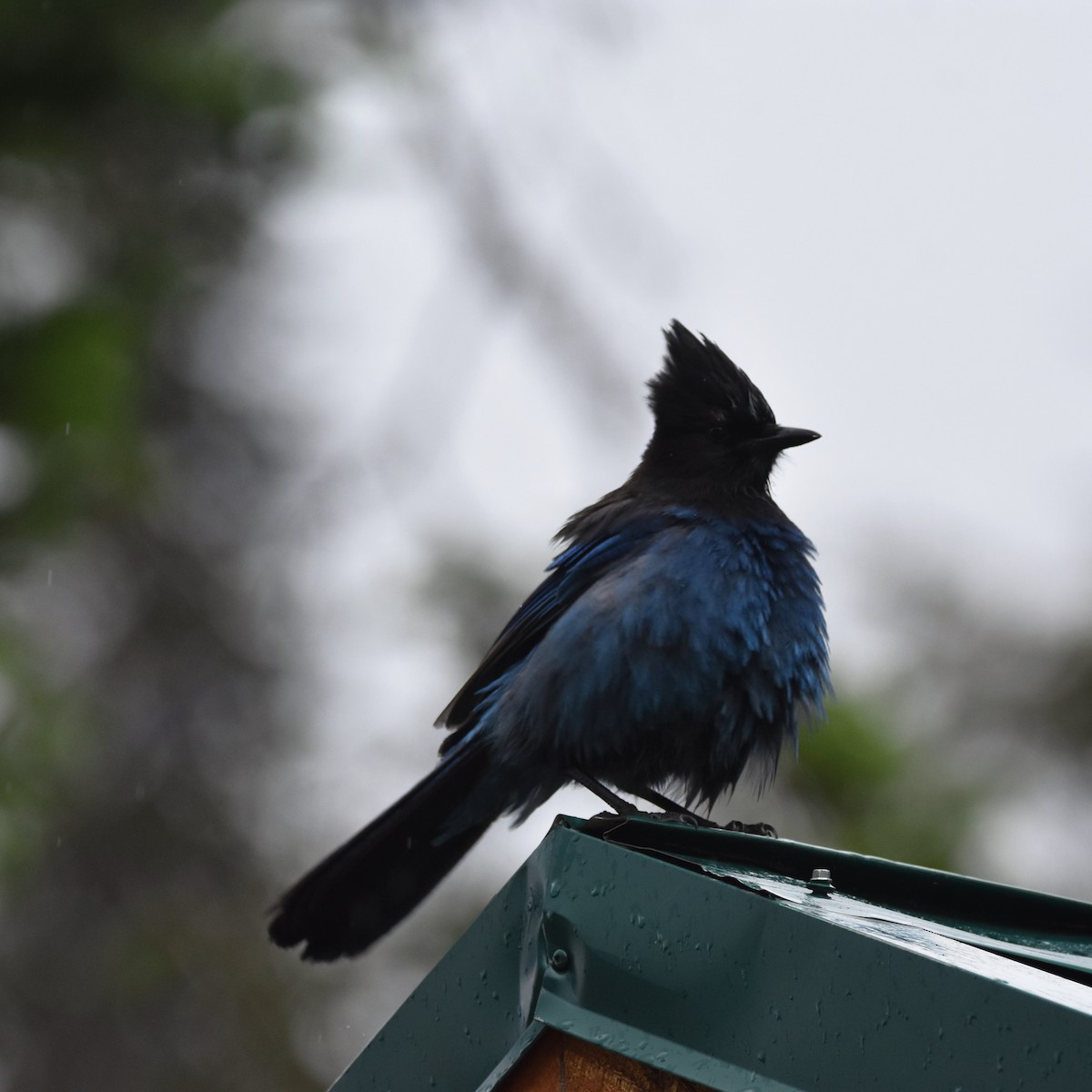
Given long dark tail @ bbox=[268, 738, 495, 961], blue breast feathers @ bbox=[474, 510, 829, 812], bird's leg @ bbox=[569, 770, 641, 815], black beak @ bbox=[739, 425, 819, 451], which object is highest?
black beak @ bbox=[739, 425, 819, 451]

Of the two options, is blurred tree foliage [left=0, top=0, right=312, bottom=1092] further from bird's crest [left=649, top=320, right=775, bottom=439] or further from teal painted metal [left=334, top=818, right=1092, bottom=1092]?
teal painted metal [left=334, top=818, right=1092, bottom=1092]

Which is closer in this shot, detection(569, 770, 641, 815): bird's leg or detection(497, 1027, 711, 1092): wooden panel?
detection(497, 1027, 711, 1092): wooden panel

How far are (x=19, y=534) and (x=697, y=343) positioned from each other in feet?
8.10

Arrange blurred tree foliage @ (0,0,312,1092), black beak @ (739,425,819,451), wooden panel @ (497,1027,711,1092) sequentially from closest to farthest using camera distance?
1. wooden panel @ (497,1027,711,1092)
2. black beak @ (739,425,819,451)
3. blurred tree foliage @ (0,0,312,1092)

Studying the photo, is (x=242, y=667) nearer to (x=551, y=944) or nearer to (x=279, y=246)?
(x=279, y=246)

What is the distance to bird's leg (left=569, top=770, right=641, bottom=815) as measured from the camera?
163 inches

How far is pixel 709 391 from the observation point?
5.11m

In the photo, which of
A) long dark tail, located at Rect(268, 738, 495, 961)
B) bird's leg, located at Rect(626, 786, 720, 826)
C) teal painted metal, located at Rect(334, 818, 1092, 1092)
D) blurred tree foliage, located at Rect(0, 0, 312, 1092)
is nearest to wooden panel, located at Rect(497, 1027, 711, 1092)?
teal painted metal, located at Rect(334, 818, 1092, 1092)

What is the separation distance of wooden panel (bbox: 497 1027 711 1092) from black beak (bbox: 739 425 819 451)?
2709 mm

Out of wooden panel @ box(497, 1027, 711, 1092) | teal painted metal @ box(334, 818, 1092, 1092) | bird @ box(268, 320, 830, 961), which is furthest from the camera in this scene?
bird @ box(268, 320, 830, 961)

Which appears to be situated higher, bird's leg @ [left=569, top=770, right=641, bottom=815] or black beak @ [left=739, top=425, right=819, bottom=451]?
black beak @ [left=739, top=425, right=819, bottom=451]

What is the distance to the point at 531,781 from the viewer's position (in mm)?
4512

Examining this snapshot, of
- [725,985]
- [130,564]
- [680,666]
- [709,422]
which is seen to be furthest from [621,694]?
[130,564]

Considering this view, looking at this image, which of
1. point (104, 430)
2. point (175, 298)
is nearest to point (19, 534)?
point (104, 430)
